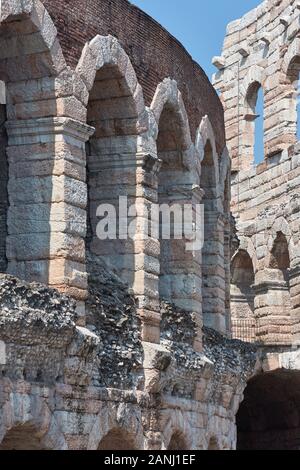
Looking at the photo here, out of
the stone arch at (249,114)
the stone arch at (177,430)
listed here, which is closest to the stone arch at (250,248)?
the stone arch at (249,114)

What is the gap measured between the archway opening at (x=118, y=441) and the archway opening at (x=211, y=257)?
5198 mm

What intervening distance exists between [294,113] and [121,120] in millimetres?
11034

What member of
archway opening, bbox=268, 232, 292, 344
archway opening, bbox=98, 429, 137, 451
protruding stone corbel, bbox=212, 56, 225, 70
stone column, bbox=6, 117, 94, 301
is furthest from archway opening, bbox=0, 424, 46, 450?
protruding stone corbel, bbox=212, 56, 225, 70

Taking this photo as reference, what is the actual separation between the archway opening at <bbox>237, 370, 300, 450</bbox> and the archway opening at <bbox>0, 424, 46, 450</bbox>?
1221 centimetres

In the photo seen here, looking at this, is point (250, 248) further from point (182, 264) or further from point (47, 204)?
point (47, 204)

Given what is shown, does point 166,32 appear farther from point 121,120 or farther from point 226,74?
point 226,74

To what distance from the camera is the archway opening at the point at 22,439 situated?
1722 centimetres

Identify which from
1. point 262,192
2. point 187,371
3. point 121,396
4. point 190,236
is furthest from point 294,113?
point 121,396

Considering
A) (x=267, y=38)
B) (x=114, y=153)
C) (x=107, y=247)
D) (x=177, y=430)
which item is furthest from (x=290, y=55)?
(x=177, y=430)

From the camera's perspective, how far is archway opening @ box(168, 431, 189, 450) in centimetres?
2131

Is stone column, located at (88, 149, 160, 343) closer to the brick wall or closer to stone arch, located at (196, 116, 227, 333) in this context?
the brick wall

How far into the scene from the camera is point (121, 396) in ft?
63.1

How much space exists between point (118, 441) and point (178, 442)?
2009 mm

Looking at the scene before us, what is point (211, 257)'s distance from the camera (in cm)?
2467
